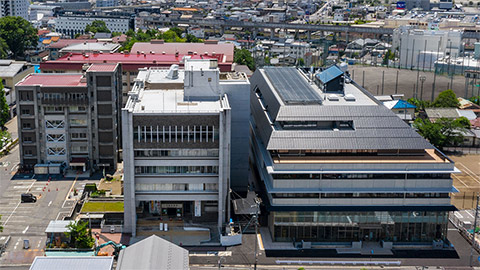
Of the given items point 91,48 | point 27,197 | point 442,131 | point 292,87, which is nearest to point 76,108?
point 27,197

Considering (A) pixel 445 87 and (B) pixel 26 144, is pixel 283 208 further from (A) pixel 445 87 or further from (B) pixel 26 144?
(A) pixel 445 87

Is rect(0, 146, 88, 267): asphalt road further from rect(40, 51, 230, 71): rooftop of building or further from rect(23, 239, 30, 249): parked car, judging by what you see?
rect(40, 51, 230, 71): rooftop of building

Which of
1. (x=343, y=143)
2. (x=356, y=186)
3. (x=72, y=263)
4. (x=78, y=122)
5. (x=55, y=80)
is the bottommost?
(x=72, y=263)

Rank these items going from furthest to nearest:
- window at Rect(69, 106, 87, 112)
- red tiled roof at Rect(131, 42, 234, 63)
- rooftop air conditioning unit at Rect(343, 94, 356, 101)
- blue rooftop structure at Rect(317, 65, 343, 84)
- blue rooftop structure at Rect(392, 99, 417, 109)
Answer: red tiled roof at Rect(131, 42, 234, 63) → blue rooftop structure at Rect(392, 99, 417, 109) → window at Rect(69, 106, 87, 112) → blue rooftop structure at Rect(317, 65, 343, 84) → rooftop air conditioning unit at Rect(343, 94, 356, 101)

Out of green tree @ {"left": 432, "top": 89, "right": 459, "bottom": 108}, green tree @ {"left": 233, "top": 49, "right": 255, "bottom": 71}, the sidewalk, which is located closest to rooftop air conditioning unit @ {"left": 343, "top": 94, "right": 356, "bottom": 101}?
green tree @ {"left": 432, "top": 89, "right": 459, "bottom": 108}

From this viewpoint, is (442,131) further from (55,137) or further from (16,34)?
(16,34)

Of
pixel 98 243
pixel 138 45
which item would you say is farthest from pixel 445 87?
pixel 98 243

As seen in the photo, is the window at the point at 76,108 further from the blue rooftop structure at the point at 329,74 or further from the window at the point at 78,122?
the blue rooftop structure at the point at 329,74
